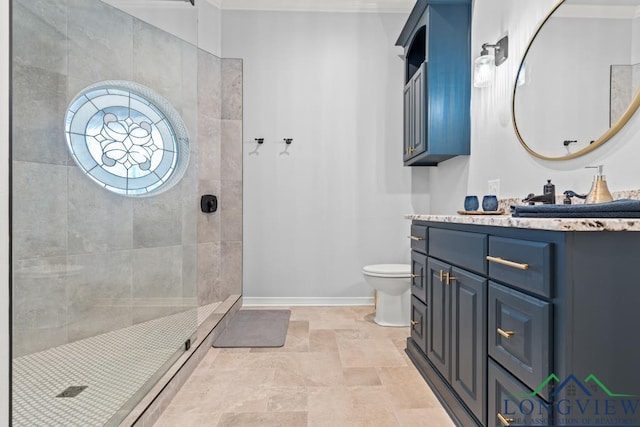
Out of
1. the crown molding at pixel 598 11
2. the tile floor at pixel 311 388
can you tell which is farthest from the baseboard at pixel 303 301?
the crown molding at pixel 598 11

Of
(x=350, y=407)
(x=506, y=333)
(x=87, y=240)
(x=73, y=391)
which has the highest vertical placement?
(x=87, y=240)

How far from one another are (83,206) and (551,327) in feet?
6.98

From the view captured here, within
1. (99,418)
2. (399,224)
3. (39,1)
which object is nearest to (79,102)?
(39,1)

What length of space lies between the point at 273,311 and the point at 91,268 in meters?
1.60

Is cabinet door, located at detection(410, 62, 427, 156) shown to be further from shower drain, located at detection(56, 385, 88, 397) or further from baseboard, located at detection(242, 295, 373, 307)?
shower drain, located at detection(56, 385, 88, 397)

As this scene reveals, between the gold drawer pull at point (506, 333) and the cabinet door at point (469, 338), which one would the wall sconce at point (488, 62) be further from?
the gold drawer pull at point (506, 333)

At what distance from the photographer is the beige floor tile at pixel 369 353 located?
212cm

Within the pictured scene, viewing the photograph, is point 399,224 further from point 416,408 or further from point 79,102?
point 79,102

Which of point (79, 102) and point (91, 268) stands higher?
point (79, 102)

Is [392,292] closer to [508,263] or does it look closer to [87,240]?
[508,263]

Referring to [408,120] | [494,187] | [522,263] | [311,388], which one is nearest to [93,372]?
[311,388]

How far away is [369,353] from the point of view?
2271mm

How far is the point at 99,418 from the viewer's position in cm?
138

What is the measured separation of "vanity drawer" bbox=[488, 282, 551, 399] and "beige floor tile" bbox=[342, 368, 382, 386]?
2.87 feet
